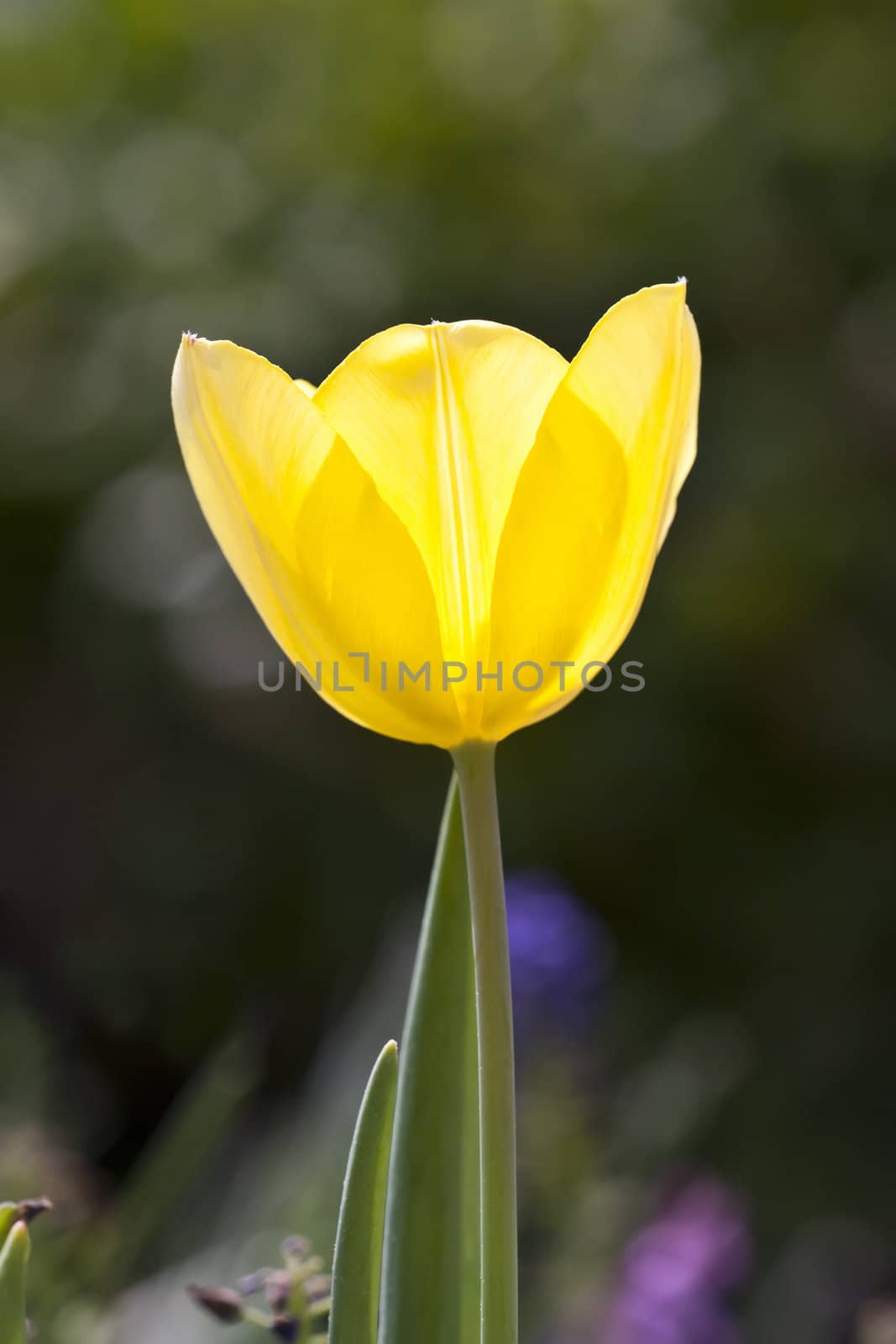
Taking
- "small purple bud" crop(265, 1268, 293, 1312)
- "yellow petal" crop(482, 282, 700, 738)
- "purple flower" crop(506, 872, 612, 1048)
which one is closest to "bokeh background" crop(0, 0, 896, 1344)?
"purple flower" crop(506, 872, 612, 1048)

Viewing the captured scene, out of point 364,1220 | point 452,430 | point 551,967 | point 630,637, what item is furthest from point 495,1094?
point 630,637

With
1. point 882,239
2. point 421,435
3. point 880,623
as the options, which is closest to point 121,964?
point 880,623

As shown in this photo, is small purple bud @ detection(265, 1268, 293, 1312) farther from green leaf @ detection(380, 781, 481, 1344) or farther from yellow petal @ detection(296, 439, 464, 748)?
yellow petal @ detection(296, 439, 464, 748)

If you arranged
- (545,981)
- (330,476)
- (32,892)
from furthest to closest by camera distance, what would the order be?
(32,892)
(545,981)
(330,476)

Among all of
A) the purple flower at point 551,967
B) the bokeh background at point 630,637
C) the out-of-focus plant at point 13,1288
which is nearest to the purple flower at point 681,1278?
the purple flower at point 551,967

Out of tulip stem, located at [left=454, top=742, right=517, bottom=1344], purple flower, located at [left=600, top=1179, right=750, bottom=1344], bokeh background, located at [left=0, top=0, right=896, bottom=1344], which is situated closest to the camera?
tulip stem, located at [left=454, top=742, right=517, bottom=1344]

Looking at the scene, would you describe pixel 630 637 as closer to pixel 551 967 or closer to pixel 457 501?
pixel 551 967

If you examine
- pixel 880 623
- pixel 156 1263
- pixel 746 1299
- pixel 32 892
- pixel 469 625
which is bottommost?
pixel 746 1299

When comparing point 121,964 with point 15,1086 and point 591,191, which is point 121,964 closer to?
point 15,1086
